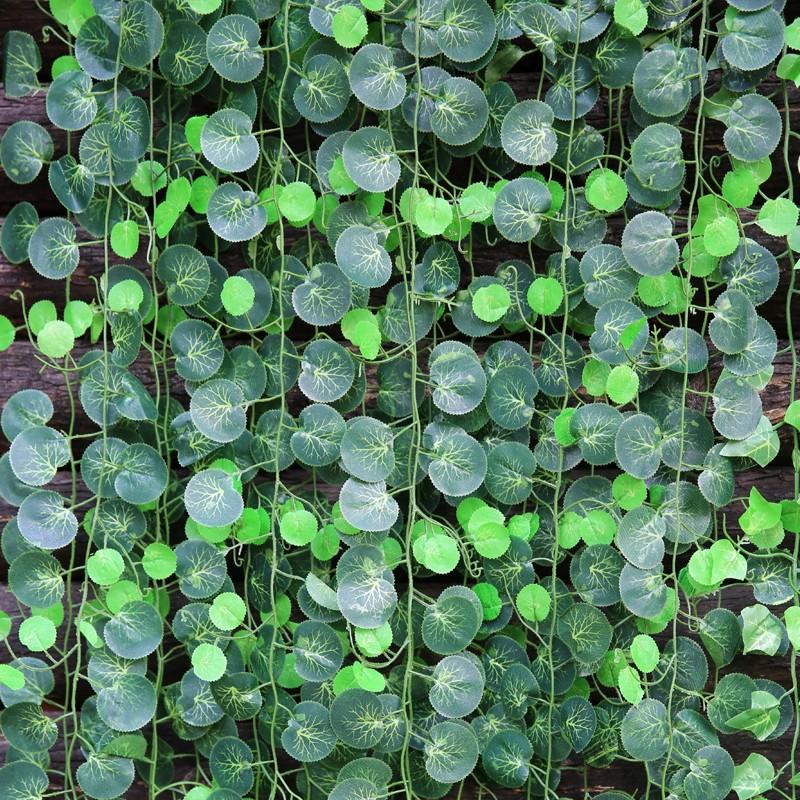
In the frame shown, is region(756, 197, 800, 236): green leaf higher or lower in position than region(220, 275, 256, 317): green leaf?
higher

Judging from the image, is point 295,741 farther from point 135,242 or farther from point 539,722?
point 135,242

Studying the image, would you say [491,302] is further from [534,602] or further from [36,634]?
[36,634]

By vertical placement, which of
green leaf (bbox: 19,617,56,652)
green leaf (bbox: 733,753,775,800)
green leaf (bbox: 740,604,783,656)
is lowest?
green leaf (bbox: 733,753,775,800)

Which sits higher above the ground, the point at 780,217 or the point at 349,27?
the point at 349,27

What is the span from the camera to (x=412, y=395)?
3.09ft

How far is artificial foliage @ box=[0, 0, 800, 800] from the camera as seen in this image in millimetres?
936

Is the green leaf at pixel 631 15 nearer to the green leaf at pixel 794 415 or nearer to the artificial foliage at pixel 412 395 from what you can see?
the artificial foliage at pixel 412 395

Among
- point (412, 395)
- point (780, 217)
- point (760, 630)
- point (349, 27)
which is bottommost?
point (760, 630)

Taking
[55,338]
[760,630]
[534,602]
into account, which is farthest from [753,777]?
[55,338]

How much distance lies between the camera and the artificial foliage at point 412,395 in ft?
3.07

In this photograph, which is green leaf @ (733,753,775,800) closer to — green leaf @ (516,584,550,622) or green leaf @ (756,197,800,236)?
green leaf @ (516,584,550,622)

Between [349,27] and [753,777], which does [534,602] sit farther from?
[349,27]

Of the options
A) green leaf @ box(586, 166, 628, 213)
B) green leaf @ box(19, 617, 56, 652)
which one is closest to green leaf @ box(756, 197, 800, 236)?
green leaf @ box(586, 166, 628, 213)

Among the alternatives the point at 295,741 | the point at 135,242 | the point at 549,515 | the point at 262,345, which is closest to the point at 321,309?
the point at 262,345
